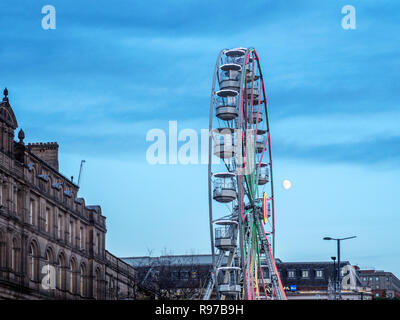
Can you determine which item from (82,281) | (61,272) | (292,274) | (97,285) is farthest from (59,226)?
(292,274)

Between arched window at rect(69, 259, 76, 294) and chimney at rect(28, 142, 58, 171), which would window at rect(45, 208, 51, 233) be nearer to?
arched window at rect(69, 259, 76, 294)

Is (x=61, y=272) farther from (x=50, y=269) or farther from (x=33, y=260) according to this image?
(x=33, y=260)

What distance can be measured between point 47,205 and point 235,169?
1649cm

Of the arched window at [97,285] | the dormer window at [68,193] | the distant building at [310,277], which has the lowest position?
the arched window at [97,285]

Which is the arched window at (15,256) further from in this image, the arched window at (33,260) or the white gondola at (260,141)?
the white gondola at (260,141)

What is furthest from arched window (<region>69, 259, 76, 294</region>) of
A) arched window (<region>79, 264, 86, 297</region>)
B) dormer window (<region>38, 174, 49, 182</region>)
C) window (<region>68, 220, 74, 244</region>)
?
dormer window (<region>38, 174, 49, 182</region>)

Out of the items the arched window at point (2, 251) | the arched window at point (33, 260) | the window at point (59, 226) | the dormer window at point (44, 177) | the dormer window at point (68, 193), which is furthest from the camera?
the dormer window at point (68, 193)

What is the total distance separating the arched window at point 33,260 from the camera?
69312 millimetres

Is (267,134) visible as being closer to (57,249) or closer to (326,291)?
(57,249)

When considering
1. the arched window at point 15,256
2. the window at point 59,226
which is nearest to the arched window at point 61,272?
the window at point 59,226

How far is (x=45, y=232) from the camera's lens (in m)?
72.4

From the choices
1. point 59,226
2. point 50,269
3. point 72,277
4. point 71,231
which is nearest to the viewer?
point 50,269

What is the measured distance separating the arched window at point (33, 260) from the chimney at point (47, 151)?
13.2 meters

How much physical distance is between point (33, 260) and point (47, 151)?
1524 cm
